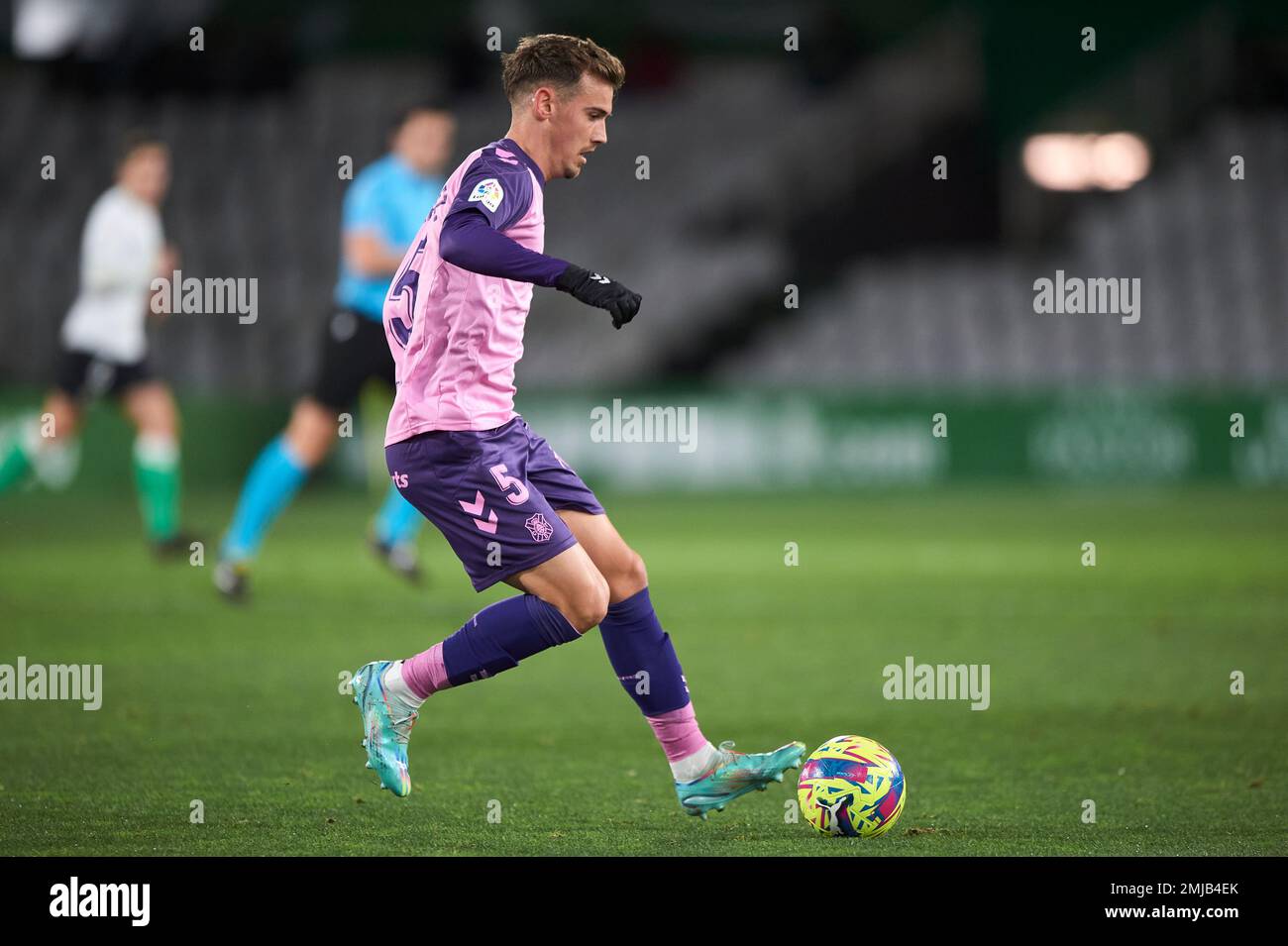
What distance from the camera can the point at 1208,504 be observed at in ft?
56.3

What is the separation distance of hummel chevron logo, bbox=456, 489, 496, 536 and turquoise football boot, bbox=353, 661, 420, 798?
0.52 metres

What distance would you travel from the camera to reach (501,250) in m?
4.54

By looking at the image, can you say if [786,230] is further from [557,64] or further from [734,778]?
[734,778]

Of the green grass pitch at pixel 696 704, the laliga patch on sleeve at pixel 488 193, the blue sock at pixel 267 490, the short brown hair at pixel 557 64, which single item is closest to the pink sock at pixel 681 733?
the green grass pitch at pixel 696 704

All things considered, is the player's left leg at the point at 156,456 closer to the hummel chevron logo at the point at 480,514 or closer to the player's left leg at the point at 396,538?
the player's left leg at the point at 396,538

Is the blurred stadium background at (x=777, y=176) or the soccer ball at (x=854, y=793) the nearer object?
the soccer ball at (x=854, y=793)

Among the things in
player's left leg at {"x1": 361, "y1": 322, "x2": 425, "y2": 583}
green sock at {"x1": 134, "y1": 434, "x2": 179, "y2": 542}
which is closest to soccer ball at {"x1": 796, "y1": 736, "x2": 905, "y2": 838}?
player's left leg at {"x1": 361, "y1": 322, "x2": 425, "y2": 583}

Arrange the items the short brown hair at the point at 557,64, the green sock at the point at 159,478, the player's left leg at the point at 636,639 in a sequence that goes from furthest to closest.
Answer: the green sock at the point at 159,478 → the player's left leg at the point at 636,639 → the short brown hair at the point at 557,64

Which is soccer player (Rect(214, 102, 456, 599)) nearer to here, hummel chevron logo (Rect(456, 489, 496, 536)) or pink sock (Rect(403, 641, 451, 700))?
pink sock (Rect(403, 641, 451, 700))

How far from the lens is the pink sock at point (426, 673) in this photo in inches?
197

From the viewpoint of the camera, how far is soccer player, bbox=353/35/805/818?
15.9 ft

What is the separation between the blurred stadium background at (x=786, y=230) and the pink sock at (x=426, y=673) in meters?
11.9
